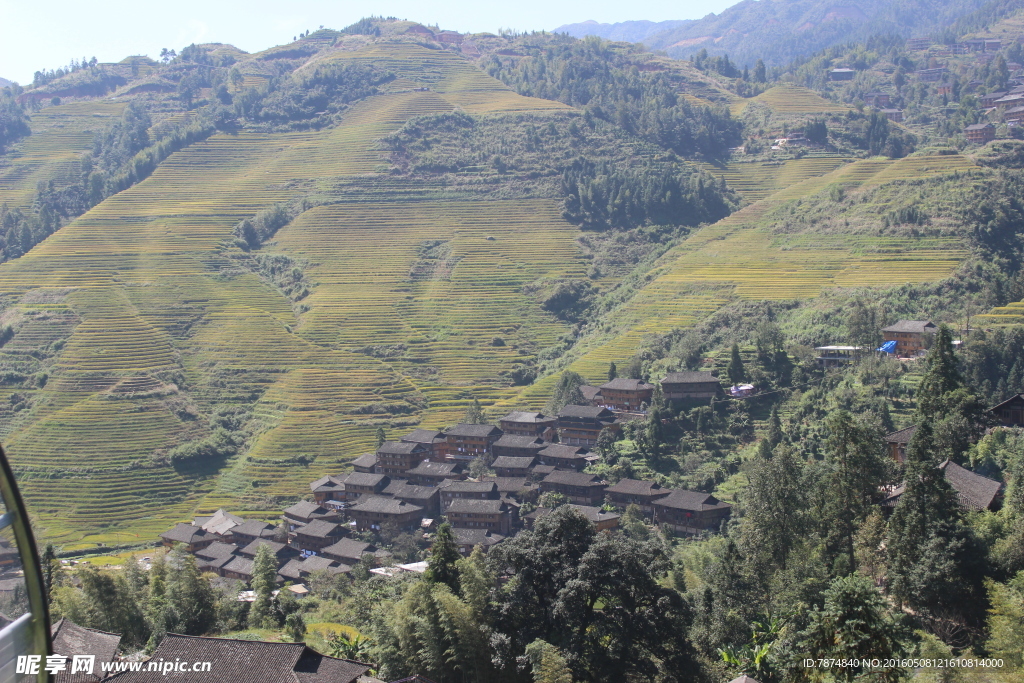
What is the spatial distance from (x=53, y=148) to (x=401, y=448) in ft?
282

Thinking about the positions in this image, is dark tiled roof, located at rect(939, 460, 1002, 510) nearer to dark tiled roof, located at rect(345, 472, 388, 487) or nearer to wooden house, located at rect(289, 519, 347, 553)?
wooden house, located at rect(289, 519, 347, 553)

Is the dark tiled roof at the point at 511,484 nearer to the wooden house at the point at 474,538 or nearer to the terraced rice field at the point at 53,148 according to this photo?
the wooden house at the point at 474,538

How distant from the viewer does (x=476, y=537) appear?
3759 centimetres

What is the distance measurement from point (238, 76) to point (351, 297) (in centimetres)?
7134

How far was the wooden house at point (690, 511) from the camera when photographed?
1389 inches

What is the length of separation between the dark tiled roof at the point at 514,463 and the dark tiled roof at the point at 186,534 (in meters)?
14.0

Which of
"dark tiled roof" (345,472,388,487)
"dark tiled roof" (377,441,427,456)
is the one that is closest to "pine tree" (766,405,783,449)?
"dark tiled roof" (377,441,427,456)

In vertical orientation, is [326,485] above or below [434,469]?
below

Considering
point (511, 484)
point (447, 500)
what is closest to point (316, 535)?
point (447, 500)

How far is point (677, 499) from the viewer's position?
36406mm

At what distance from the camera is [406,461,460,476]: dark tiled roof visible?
45.0 metres

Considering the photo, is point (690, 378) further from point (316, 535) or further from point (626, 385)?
point (316, 535)

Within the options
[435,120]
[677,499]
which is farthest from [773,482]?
[435,120]

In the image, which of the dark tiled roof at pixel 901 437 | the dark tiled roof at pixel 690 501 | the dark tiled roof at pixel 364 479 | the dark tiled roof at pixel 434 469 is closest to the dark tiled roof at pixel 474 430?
the dark tiled roof at pixel 434 469
